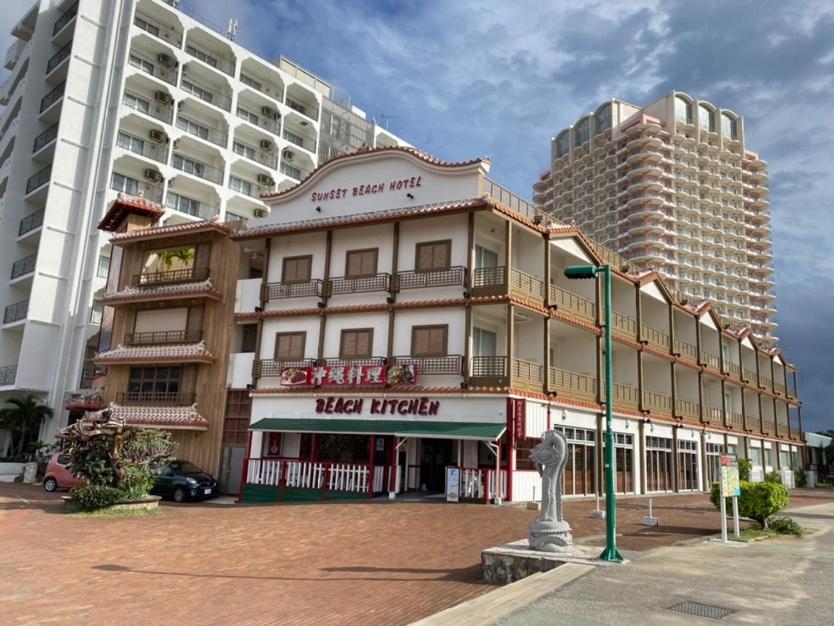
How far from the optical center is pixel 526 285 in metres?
25.6

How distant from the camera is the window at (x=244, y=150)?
5288cm

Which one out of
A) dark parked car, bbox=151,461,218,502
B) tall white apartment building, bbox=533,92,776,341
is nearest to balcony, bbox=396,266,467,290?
dark parked car, bbox=151,461,218,502

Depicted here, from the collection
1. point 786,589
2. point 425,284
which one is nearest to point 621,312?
point 425,284

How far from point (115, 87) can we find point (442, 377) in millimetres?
33639

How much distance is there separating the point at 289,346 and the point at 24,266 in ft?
82.6

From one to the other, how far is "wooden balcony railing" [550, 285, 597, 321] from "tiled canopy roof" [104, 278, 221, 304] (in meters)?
14.8

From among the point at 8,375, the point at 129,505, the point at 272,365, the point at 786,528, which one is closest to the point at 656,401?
the point at 786,528

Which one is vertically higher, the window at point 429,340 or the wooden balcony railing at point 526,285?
the wooden balcony railing at point 526,285

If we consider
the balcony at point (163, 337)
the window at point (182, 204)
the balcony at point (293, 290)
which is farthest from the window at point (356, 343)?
the window at point (182, 204)

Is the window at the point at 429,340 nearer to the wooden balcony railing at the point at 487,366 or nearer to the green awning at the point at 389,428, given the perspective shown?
the wooden balcony railing at the point at 487,366

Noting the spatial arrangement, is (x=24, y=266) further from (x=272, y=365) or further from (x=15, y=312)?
(x=272, y=365)

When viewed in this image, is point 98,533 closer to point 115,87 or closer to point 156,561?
point 156,561

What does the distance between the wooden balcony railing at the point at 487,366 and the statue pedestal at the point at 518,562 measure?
12811 millimetres

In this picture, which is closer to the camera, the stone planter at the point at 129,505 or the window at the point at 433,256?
the stone planter at the point at 129,505
